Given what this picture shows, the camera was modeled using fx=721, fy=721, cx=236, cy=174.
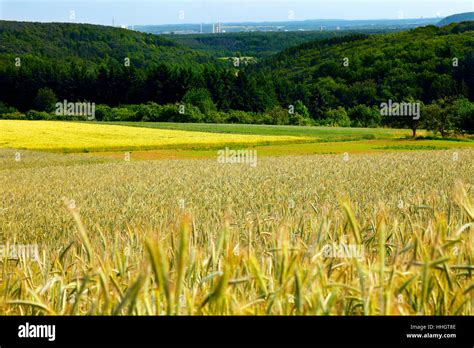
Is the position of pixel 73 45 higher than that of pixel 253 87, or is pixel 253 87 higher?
pixel 73 45

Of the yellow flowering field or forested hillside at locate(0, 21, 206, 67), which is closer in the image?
the yellow flowering field

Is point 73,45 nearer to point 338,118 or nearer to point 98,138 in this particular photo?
point 338,118

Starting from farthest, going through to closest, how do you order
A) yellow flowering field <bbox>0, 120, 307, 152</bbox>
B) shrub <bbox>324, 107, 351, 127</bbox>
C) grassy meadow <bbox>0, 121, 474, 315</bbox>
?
1. shrub <bbox>324, 107, 351, 127</bbox>
2. yellow flowering field <bbox>0, 120, 307, 152</bbox>
3. grassy meadow <bbox>0, 121, 474, 315</bbox>

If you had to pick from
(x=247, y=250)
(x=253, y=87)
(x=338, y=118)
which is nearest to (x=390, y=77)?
(x=338, y=118)

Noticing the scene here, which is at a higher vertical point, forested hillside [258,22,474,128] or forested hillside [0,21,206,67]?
forested hillside [0,21,206,67]

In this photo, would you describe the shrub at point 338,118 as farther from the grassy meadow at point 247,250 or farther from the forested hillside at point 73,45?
the grassy meadow at point 247,250

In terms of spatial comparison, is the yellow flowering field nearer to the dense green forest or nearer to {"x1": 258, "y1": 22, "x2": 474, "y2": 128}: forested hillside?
the dense green forest

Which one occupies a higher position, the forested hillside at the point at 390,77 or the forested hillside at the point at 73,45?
the forested hillside at the point at 73,45

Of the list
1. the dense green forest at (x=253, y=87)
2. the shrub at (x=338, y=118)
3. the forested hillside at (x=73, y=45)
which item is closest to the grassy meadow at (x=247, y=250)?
the dense green forest at (x=253, y=87)

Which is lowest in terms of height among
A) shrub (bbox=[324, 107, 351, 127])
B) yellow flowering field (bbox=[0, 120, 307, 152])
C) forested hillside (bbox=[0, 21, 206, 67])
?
shrub (bbox=[324, 107, 351, 127])

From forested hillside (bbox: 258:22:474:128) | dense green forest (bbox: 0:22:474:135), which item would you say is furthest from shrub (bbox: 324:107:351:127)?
forested hillside (bbox: 258:22:474:128)

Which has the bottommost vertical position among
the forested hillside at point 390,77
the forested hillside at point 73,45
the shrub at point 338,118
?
the shrub at point 338,118

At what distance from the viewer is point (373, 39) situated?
197750 millimetres
